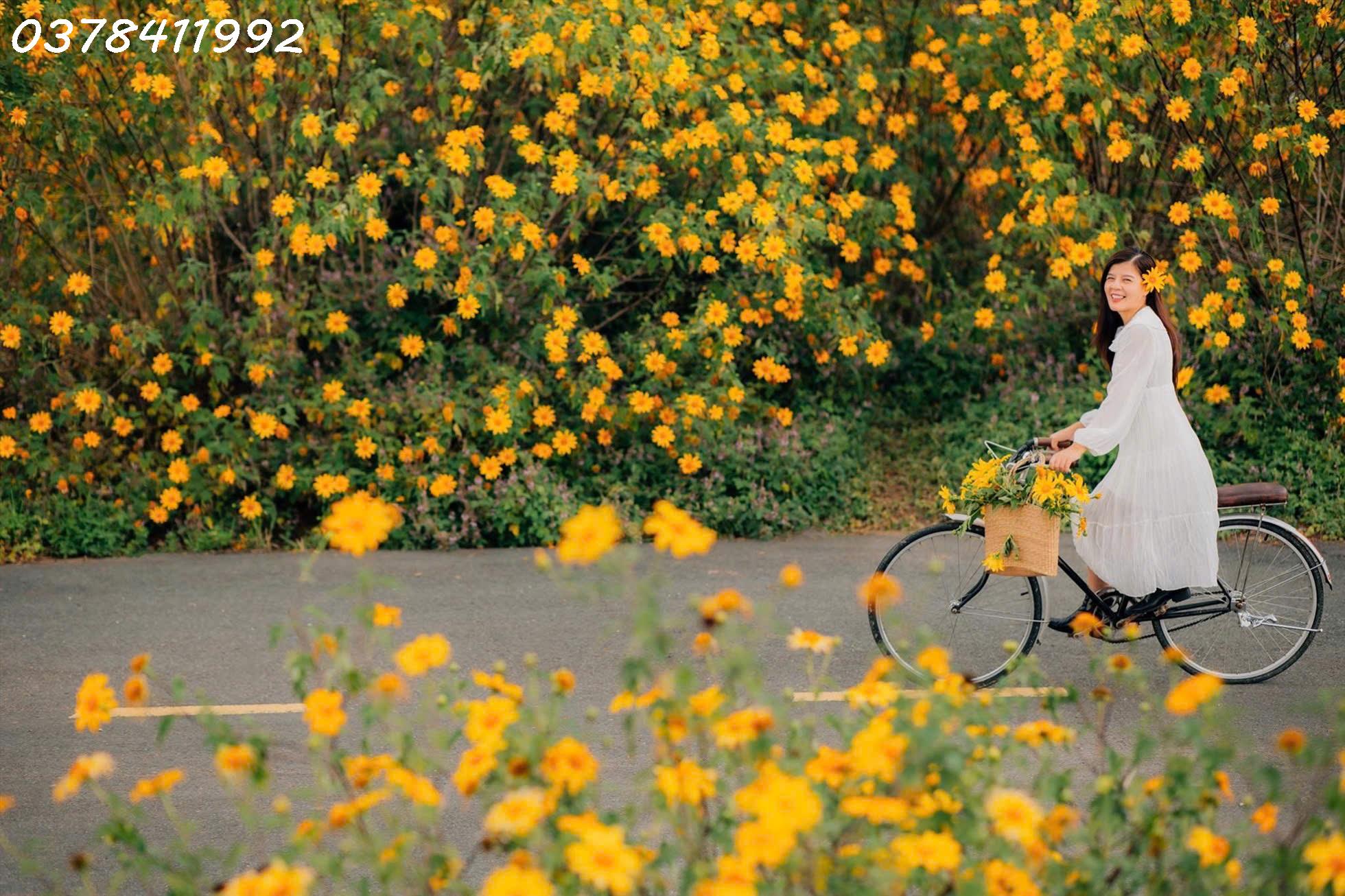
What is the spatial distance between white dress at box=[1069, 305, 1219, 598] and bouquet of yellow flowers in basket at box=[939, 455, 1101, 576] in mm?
163

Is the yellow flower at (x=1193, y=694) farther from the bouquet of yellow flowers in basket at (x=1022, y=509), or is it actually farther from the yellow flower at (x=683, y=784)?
the bouquet of yellow flowers in basket at (x=1022, y=509)

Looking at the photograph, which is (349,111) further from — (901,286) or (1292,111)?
(1292,111)

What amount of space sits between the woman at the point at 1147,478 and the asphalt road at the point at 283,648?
38 centimetres

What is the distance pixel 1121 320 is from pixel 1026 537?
0.97m

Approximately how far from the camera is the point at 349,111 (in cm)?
784

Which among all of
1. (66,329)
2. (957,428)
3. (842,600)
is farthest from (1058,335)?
(66,329)

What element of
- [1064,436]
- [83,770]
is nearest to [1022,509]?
[1064,436]

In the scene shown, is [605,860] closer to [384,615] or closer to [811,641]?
[384,615]

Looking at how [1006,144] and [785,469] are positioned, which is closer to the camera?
[785,469]

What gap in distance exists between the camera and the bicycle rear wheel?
5.32 meters

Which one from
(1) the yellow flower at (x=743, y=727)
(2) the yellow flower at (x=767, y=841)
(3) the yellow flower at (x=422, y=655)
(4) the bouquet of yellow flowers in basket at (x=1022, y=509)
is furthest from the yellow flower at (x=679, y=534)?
(4) the bouquet of yellow flowers in basket at (x=1022, y=509)

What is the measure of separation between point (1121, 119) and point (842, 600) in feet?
13.2

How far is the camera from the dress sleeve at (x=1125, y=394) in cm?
505

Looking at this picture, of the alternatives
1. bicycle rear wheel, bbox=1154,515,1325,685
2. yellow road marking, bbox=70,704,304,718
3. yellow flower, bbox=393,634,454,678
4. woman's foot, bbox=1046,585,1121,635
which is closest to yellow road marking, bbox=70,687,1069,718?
yellow road marking, bbox=70,704,304,718
